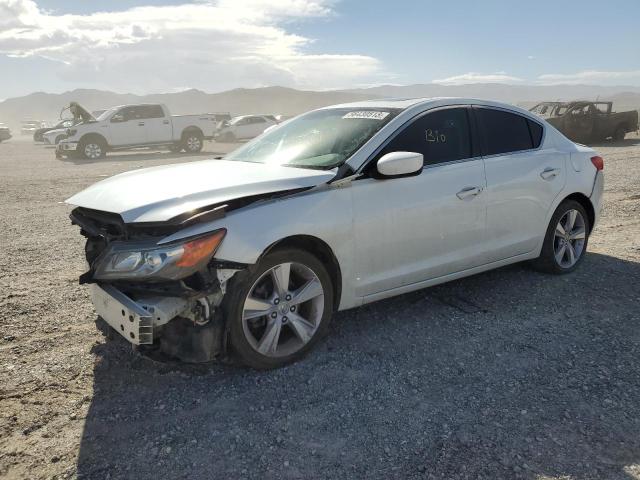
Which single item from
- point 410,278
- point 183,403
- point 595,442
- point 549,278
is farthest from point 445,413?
point 549,278

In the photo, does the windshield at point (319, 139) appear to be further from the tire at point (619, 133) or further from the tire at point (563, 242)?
the tire at point (619, 133)

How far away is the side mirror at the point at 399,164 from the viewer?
3750 mm

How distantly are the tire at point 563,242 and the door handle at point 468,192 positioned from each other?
118 cm

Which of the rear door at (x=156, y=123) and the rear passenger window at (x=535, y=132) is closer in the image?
the rear passenger window at (x=535, y=132)

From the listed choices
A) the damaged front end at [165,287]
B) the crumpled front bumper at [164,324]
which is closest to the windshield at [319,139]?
the damaged front end at [165,287]

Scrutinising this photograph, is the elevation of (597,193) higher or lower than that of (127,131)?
lower

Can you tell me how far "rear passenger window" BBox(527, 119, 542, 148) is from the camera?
5.07 meters

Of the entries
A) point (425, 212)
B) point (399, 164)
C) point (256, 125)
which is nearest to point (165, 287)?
point (399, 164)

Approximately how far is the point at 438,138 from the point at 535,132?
1.31 metres

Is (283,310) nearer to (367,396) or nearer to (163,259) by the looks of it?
(367,396)

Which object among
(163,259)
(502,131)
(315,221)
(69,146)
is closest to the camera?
Result: (163,259)

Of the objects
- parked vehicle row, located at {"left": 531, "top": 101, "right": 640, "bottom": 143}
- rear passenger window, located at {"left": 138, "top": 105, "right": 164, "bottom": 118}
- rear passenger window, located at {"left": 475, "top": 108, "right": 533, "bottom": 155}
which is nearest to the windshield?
rear passenger window, located at {"left": 475, "top": 108, "right": 533, "bottom": 155}

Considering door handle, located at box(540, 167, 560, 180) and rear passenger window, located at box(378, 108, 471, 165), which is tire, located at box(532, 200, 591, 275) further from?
rear passenger window, located at box(378, 108, 471, 165)

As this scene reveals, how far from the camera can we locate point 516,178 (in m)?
4.71
